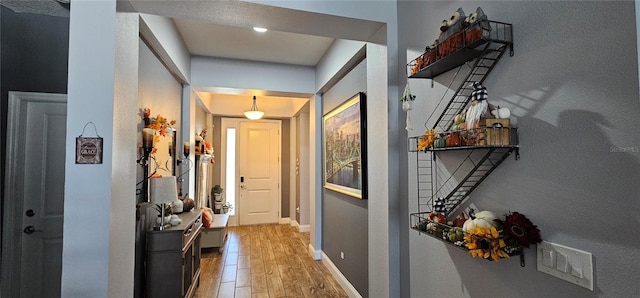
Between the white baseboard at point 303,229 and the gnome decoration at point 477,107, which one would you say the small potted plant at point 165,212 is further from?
the white baseboard at point 303,229

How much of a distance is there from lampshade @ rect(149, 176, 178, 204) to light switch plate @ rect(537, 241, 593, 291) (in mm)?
2390

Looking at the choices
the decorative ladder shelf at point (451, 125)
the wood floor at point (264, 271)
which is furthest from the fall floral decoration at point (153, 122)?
the decorative ladder shelf at point (451, 125)

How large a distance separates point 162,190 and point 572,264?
8.14ft

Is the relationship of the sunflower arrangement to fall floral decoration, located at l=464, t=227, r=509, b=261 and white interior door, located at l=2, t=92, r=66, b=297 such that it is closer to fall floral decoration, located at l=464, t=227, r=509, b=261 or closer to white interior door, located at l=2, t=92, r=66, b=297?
fall floral decoration, located at l=464, t=227, r=509, b=261

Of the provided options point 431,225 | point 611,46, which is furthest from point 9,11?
point 611,46

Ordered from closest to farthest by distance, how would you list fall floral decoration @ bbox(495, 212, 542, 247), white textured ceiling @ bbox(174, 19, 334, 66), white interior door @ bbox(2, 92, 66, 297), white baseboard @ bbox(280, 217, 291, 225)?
fall floral decoration @ bbox(495, 212, 542, 247)
white interior door @ bbox(2, 92, 66, 297)
white textured ceiling @ bbox(174, 19, 334, 66)
white baseboard @ bbox(280, 217, 291, 225)

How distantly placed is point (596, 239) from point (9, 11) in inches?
141

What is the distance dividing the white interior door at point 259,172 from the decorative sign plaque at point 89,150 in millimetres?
4669

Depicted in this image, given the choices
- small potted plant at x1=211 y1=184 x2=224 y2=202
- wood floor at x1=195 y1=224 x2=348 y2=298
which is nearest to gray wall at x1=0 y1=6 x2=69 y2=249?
wood floor at x1=195 y1=224 x2=348 y2=298

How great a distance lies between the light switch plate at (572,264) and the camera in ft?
2.82

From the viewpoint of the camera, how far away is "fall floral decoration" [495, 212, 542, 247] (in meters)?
0.99

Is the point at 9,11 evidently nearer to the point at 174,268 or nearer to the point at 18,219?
the point at 18,219

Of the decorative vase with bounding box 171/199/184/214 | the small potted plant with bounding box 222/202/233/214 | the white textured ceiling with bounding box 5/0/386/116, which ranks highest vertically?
the white textured ceiling with bounding box 5/0/386/116

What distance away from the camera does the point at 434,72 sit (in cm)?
149
